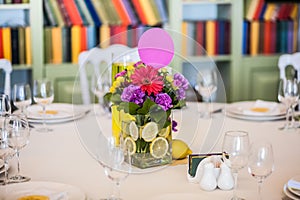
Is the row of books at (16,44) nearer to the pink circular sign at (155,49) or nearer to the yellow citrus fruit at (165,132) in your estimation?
the pink circular sign at (155,49)

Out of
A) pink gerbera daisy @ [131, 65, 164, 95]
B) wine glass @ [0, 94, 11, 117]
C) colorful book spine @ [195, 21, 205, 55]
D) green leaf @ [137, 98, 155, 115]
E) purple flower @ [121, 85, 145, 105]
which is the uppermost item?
colorful book spine @ [195, 21, 205, 55]

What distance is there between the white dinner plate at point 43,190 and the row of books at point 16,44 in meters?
2.23

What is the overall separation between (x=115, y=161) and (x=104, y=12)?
2590 millimetres

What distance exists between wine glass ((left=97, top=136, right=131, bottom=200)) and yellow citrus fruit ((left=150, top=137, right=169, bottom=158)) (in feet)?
0.80

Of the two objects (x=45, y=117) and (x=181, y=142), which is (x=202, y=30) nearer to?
(x=45, y=117)

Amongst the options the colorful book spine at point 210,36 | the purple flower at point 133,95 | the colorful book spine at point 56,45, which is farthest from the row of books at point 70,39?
the purple flower at point 133,95

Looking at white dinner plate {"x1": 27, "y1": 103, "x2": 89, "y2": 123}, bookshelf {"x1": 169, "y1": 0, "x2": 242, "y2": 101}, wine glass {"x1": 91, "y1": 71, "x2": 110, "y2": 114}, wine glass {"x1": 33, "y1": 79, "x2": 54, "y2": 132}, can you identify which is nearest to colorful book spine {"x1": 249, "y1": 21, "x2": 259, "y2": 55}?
bookshelf {"x1": 169, "y1": 0, "x2": 242, "y2": 101}

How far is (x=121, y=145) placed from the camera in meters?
1.55

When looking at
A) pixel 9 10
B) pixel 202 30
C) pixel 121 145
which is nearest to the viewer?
pixel 121 145

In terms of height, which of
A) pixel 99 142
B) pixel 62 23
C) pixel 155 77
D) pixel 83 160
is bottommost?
pixel 83 160

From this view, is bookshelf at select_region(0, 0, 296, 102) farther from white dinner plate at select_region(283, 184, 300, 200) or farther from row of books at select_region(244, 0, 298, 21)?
white dinner plate at select_region(283, 184, 300, 200)

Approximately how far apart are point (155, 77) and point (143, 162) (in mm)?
265

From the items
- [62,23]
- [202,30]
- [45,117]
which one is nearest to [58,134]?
[45,117]

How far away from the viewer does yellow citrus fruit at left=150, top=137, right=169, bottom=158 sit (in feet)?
5.88
